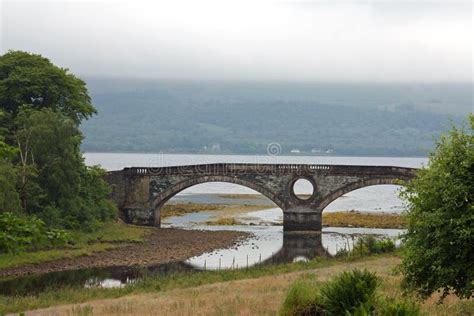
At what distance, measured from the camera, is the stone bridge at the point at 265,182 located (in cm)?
6419

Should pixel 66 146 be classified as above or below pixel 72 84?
below

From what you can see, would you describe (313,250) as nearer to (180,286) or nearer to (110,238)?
(110,238)

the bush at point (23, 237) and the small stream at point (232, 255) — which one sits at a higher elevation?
the bush at point (23, 237)

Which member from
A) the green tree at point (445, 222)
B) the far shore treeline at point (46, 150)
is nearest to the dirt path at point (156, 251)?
the far shore treeline at point (46, 150)

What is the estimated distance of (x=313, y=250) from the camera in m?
51.9

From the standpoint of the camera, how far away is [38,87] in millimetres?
52562

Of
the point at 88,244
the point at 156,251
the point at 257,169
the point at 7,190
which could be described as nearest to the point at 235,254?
the point at 156,251

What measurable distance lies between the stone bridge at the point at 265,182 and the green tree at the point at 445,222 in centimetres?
4355

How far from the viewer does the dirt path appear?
4228cm

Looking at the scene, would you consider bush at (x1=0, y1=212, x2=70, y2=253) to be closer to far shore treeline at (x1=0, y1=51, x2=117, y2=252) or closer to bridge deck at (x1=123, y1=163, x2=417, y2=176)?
far shore treeline at (x1=0, y1=51, x2=117, y2=252)

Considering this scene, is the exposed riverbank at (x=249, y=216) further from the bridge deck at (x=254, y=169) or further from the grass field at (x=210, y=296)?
the grass field at (x=210, y=296)

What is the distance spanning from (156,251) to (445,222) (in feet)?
108

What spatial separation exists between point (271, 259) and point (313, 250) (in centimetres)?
577

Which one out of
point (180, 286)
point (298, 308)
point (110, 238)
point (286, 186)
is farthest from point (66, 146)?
point (298, 308)
